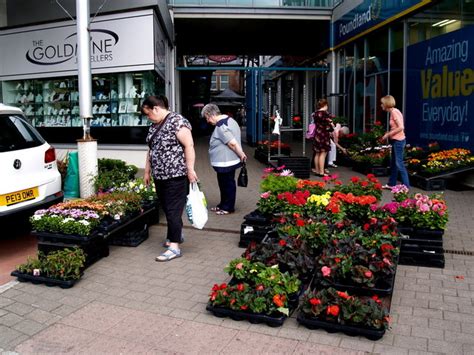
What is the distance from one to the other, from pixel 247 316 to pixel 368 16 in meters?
13.9

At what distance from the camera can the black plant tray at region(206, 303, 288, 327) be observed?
405 cm

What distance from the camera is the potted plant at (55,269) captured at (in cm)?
499

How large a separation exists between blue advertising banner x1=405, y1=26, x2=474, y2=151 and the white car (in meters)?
8.06

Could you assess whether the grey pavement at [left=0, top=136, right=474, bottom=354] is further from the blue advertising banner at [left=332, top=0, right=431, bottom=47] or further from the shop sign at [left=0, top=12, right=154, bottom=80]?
the blue advertising banner at [left=332, top=0, right=431, bottom=47]

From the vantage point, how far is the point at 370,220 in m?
5.73

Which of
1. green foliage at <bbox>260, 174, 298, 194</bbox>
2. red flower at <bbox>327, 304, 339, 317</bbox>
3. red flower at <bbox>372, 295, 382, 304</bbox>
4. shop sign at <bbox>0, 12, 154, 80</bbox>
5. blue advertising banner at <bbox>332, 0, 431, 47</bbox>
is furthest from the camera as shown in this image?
blue advertising banner at <bbox>332, 0, 431, 47</bbox>

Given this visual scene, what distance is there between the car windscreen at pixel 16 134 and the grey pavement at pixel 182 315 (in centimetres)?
176

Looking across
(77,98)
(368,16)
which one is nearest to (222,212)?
(77,98)

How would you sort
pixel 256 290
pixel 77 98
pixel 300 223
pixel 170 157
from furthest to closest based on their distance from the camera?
pixel 77 98 < pixel 170 157 < pixel 300 223 < pixel 256 290

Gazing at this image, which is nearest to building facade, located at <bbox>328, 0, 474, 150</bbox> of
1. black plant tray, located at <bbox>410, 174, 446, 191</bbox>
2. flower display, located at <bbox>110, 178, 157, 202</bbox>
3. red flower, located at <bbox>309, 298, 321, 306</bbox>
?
black plant tray, located at <bbox>410, 174, 446, 191</bbox>

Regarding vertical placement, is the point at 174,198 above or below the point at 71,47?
below

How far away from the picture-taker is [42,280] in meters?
5.03

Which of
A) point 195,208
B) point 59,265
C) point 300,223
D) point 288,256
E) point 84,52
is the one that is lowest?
point 59,265

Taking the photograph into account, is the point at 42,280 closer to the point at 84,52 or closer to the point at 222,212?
the point at 222,212
